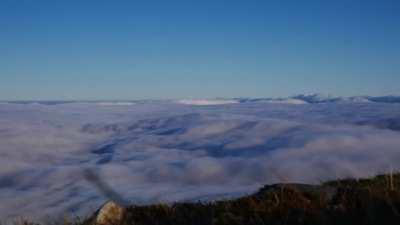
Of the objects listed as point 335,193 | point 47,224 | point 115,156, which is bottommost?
point 115,156

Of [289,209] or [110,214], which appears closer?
[289,209]

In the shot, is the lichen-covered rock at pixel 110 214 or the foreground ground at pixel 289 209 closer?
the foreground ground at pixel 289 209

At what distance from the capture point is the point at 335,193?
9234mm

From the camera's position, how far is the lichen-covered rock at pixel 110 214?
8.71 metres

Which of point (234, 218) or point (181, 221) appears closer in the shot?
point (234, 218)

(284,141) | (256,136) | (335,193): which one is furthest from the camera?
(256,136)

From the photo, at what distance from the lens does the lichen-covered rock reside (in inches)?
343

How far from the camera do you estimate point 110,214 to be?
29.5ft

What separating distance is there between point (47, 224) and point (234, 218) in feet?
9.92

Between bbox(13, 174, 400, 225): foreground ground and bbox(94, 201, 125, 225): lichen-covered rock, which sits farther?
bbox(94, 201, 125, 225): lichen-covered rock

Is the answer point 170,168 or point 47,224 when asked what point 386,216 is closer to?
point 47,224

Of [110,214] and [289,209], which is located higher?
[289,209]

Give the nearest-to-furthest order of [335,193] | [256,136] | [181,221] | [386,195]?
[386,195], [181,221], [335,193], [256,136]

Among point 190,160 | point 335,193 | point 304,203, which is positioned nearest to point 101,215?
point 304,203
